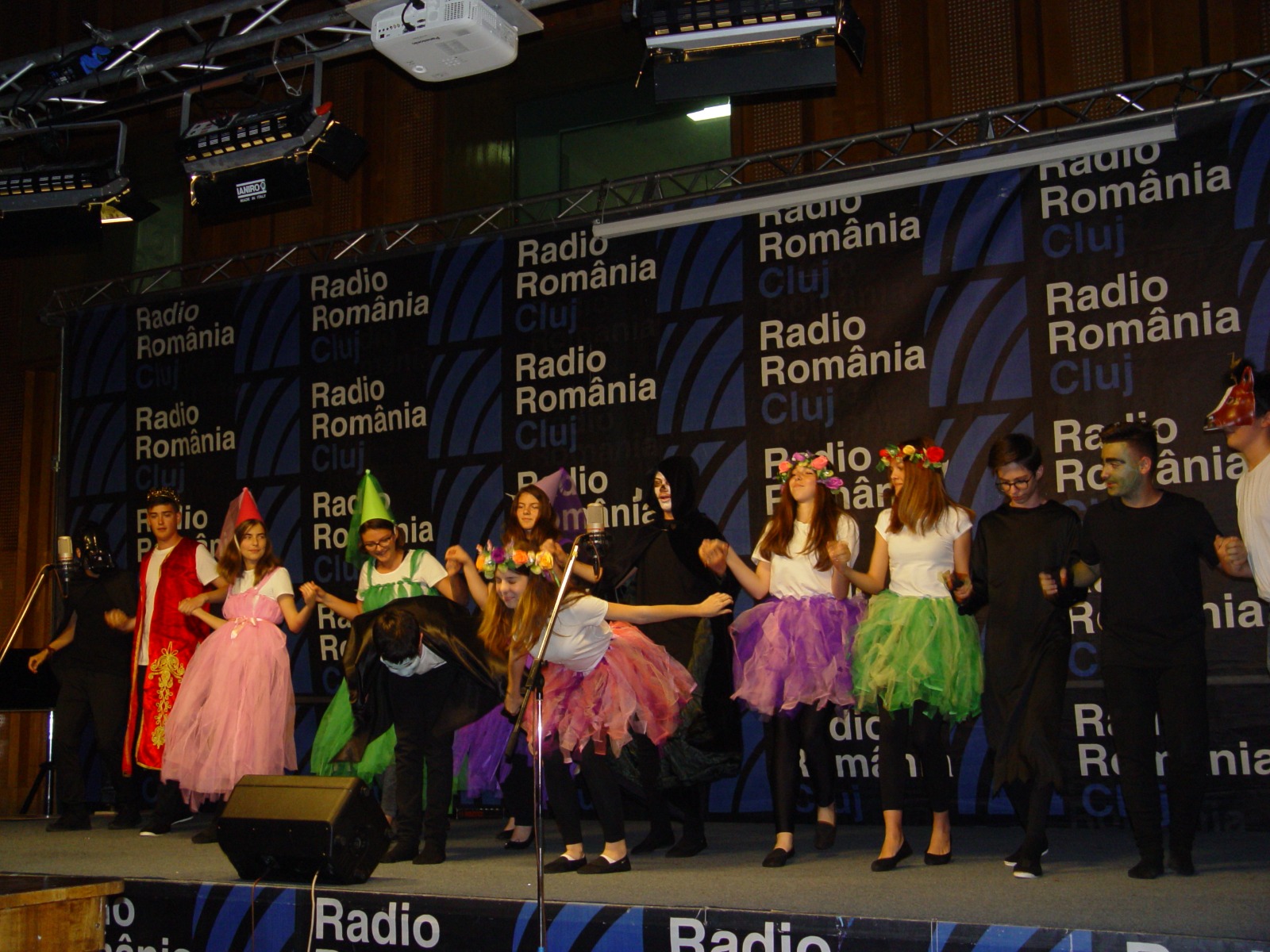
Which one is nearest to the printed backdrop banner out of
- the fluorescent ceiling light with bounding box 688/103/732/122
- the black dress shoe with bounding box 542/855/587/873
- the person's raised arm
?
the fluorescent ceiling light with bounding box 688/103/732/122

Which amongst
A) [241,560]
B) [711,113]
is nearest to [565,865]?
[241,560]

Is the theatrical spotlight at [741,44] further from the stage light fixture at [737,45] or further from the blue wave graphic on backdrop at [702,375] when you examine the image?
the blue wave graphic on backdrop at [702,375]

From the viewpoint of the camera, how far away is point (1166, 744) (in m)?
4.04

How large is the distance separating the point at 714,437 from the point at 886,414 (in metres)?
0.90

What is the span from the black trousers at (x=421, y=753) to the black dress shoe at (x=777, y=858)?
1.30m

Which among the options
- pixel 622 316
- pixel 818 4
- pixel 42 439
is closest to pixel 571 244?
pixel 622 316

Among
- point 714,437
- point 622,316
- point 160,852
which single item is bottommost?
point 160,852

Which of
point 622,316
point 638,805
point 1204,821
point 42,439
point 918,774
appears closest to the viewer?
point 1204,821

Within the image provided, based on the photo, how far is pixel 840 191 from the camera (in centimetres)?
580

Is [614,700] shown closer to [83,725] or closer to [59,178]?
[83,725]

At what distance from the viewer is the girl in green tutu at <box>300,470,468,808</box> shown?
536 centimetres

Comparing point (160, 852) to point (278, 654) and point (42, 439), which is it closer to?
point (278, 654)

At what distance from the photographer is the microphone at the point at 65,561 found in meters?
6.22

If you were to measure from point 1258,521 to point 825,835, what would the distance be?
2.03 meters
